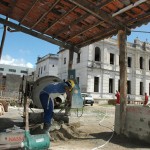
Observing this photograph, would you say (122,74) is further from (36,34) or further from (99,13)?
(36,34)

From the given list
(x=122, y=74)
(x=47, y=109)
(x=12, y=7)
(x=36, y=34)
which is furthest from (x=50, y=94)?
(x=36, y=34)

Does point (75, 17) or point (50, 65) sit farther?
point (50, 65)

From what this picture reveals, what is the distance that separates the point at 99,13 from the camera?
7.86 metres

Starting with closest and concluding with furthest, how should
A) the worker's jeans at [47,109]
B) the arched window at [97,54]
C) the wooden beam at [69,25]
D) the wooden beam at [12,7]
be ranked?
the worker's jeans at [47,109], the wooden beam at [12,7], the wooden beam at [69,25], the arched window at [97,54]

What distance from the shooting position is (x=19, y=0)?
8.04m

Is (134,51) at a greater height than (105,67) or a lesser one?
greater

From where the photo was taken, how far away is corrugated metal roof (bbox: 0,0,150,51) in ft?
25.0

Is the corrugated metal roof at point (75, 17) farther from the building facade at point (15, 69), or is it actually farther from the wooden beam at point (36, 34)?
the building facade at point (15, 69)

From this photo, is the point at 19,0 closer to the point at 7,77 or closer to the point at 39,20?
the point at 39,20

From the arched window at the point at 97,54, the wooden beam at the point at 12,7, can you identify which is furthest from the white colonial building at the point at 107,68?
the wooden beam at the point at 12,7

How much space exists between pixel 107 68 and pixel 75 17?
28.6 m

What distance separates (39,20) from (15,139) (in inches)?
215

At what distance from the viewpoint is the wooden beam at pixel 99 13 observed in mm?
7355

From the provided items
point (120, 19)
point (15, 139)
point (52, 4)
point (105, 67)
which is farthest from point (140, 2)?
point (105, 67)
